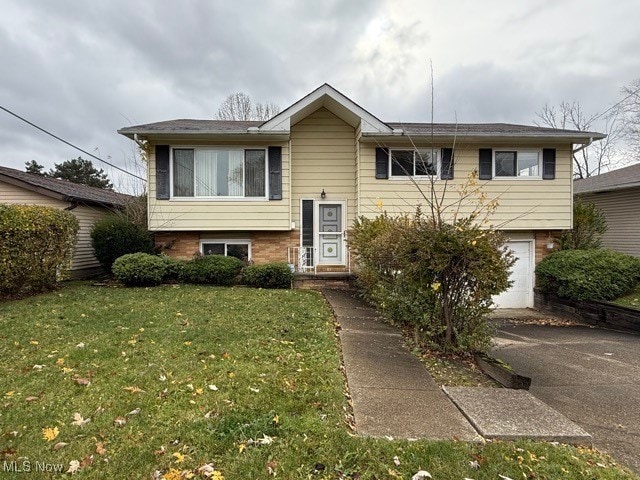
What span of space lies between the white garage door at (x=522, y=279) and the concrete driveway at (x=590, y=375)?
2.93 metres

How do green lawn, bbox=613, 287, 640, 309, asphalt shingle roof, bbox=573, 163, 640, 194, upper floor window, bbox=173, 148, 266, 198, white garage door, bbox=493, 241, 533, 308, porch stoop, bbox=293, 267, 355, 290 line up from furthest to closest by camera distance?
asphalt shingle roof, bbox=573, 163, 640, 194 < white garage door, bbox=493, 241, 533, 308 < upper floor window, bbox=173, 148, 266, 198 < porch stoop, bbox=293, 267, 355, 290 < green lawn, bbox=613, 287, 640, 309

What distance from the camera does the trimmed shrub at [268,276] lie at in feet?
→ 31.5

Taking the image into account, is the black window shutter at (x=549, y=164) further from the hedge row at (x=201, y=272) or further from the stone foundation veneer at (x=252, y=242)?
the hedge row at (x=201, y=272)

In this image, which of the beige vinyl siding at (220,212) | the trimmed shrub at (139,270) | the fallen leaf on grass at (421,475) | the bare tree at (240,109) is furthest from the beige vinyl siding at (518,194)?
the bare tree at (240,109)

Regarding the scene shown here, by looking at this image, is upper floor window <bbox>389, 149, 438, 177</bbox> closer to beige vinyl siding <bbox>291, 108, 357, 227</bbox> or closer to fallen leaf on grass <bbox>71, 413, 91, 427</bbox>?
beige vinyl siding <bbox>291, 108, 357, 227</bbox>

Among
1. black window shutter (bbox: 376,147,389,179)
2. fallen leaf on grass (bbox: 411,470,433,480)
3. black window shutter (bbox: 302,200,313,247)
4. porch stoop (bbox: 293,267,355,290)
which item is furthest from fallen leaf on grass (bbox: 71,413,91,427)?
black window shutter (bbox: 376,147,389,179)

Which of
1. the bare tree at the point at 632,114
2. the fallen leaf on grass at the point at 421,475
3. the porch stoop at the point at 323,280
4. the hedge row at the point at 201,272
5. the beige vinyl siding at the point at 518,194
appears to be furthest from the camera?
the bare tree at the point at 632,114

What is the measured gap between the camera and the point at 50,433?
266 cm

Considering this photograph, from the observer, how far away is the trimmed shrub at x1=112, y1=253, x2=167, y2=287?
9.16m

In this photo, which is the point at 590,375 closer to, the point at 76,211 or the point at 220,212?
the point at 220,212

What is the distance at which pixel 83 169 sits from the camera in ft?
112

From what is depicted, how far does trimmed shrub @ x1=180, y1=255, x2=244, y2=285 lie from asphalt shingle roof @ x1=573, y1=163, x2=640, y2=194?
14.5 metres

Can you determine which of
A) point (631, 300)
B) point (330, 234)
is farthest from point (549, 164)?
point (330, 234)

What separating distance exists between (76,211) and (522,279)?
14908mm
